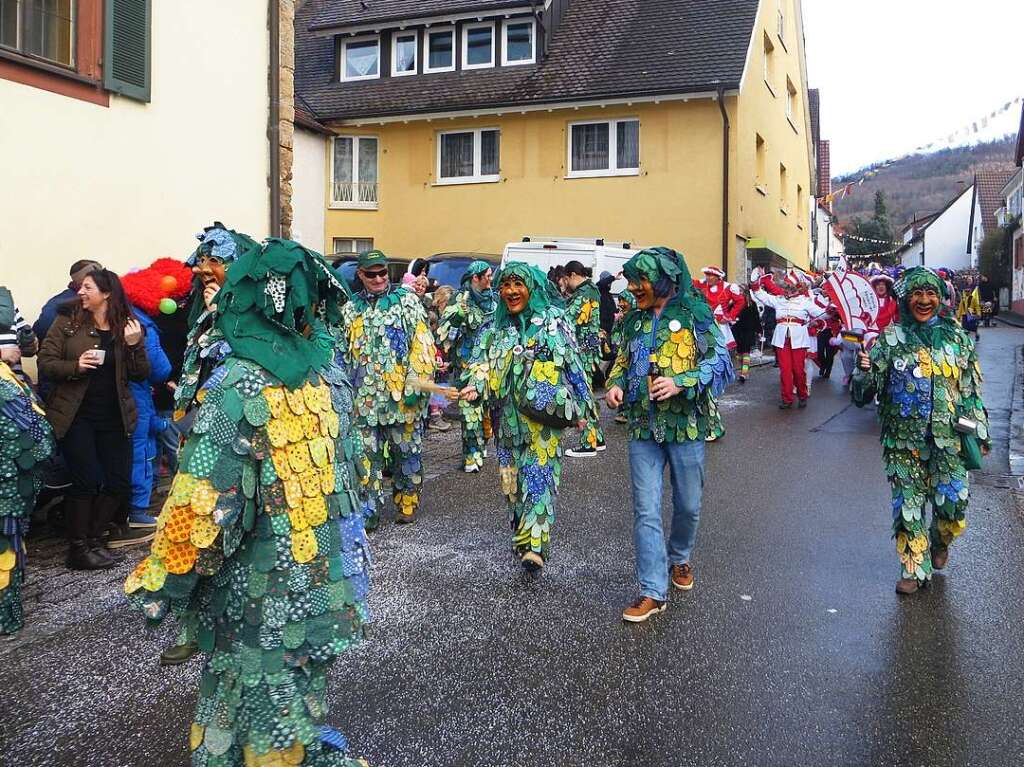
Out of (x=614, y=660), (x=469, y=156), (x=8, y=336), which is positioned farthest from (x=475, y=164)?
(x=614, y=660)

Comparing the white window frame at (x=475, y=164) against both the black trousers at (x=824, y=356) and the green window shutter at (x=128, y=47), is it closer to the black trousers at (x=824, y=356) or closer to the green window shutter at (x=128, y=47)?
the black trousers at (x=824, y=356)

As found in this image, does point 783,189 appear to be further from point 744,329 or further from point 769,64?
point 744,329

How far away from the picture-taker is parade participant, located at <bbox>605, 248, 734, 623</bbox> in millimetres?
4801

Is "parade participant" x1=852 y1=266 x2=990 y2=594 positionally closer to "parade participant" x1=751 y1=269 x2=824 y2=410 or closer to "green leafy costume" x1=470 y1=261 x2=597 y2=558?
"green leafy costume" x1=470 y1=261 x2=597 y2=558

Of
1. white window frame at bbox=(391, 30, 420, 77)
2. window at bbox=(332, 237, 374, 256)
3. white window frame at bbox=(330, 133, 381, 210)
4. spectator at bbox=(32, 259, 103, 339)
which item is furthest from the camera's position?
window at bbox=(332, 237, 374, 256)

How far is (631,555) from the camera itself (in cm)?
587

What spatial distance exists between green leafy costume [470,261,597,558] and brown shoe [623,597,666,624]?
0.87m

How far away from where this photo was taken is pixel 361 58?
78.5ft

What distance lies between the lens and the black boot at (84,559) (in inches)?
223

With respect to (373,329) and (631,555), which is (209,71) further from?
(631,555)

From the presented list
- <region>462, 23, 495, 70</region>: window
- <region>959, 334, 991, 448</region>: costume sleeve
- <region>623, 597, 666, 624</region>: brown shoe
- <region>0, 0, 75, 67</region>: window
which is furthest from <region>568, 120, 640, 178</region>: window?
<region>623, 597, 666, 624</region>: brown shoe

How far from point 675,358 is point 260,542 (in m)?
2.83

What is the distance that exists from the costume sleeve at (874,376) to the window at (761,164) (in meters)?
18.8

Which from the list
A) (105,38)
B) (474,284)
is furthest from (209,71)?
(474,284)
